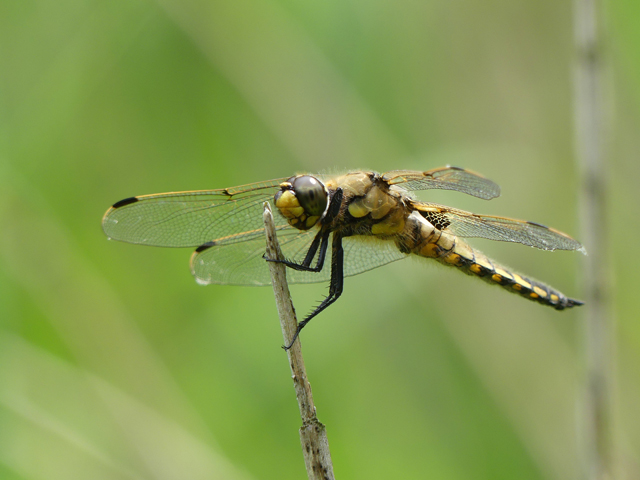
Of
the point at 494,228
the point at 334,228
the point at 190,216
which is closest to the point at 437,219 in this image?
the point at 494,228

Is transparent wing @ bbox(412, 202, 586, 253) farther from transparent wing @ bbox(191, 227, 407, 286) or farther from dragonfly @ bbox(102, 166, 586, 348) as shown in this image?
transparent wing @ bbox(191, 227, 407, 286)

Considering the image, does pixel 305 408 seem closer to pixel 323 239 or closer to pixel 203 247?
pixel 323 239

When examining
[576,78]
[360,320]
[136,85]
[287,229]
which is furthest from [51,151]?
[576,78]

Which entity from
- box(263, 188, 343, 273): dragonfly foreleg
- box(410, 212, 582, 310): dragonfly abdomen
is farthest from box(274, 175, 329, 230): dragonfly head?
box(410, 212, 582, 310): dragonfly abdomen

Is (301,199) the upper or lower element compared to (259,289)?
upper

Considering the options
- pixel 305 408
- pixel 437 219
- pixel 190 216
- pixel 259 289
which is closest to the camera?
pixel 305 408

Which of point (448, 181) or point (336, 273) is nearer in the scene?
point (336, 273)

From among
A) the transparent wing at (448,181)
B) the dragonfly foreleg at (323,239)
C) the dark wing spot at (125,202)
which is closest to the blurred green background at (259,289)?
the transparent wing at (448,181)

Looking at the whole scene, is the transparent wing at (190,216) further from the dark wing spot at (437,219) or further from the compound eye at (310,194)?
the dark wing spot at (437,219)
